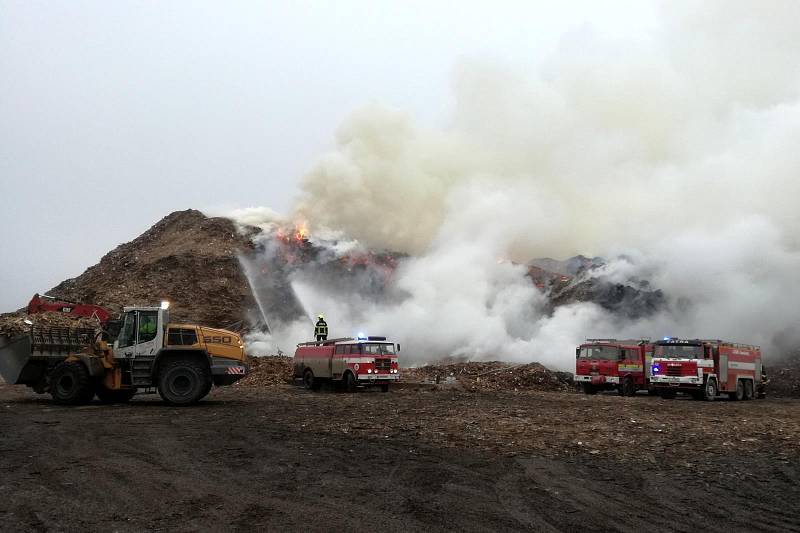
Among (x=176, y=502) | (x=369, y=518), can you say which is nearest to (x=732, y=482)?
(x=369, y=518)

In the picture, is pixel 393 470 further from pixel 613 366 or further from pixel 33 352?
pixel 613 366

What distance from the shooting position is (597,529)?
268 inches

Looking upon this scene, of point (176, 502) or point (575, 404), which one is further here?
point (575, 404)

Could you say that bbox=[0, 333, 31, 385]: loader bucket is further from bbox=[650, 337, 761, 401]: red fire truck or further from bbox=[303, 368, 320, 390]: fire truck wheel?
bbox=[650, 337, 761, 401]: red fire truck

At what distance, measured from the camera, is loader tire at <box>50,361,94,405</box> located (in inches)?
690

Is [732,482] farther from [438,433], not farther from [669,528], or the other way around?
[438,433]

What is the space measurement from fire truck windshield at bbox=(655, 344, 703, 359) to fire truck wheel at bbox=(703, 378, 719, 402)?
3.54 ft

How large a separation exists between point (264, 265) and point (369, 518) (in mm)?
37607

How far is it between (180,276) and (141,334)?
22871 millimetres

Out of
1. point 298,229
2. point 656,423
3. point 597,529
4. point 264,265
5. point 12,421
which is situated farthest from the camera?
point 298,229

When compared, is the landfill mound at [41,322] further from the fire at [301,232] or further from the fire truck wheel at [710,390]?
the fire truck wheel at [710,390]

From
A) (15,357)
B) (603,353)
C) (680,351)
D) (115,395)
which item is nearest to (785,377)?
(680,351)

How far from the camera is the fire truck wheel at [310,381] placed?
84.3 feet

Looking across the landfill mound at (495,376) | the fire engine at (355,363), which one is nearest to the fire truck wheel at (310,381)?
the fire engine at (355,363)
